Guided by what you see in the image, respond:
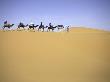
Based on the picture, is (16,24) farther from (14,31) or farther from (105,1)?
(105,1)

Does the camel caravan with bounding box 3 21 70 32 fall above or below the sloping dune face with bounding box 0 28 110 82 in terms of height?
above

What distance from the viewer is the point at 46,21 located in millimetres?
3930

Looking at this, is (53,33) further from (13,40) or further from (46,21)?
(13,40)

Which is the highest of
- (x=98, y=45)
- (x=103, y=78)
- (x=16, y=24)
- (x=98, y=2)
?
(x=98, y=2)

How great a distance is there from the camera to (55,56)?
391 centimetres

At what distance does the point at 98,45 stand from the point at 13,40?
1057 mm

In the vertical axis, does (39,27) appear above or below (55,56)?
above

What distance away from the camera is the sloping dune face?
12.7 ft

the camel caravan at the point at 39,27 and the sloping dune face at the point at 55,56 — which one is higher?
the camel caravan at the point at 39,27

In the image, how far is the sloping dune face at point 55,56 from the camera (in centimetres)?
387

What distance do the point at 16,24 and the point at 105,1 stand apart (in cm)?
115

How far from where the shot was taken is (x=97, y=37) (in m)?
3.99

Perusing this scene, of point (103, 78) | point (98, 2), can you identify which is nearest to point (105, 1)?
point (98, 2)

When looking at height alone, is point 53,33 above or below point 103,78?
above
